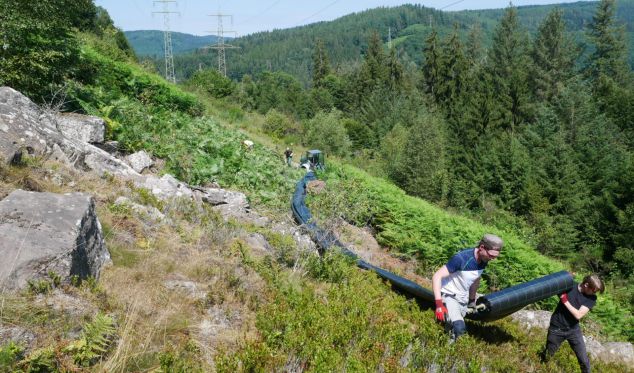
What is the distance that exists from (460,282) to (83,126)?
8.90 meters

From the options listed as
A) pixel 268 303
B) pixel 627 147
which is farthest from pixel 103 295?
pixel 627 147

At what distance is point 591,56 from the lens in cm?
5675

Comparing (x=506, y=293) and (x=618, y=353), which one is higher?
(x=506, y=293)

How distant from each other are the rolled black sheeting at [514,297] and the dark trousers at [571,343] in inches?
20.4

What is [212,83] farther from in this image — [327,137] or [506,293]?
[506,293]

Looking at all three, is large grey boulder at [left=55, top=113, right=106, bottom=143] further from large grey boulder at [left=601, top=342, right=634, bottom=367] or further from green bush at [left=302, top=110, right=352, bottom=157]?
green bush at [left=302, top=110, right=352, bottom=157]

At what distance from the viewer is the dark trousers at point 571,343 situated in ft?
18.8

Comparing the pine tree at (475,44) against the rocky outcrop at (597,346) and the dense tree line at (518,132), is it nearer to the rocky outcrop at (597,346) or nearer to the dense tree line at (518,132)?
the dense tree line at (518,132)

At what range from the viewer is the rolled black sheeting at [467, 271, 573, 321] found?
5.14m

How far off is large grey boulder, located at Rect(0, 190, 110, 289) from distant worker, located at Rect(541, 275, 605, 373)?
219 inches

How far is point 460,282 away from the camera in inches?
204

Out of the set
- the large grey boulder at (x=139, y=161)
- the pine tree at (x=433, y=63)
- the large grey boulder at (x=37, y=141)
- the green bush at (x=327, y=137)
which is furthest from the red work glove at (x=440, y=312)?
the pine tree at (x=433, y=63)

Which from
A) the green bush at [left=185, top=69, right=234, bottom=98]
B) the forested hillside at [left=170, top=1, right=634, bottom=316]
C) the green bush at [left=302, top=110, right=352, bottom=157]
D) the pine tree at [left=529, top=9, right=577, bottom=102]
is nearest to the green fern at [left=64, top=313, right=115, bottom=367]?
the forested hillside at [left=170, top=1, right=634, bottom=316]

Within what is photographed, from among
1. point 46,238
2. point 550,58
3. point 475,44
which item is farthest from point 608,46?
point 46,238
